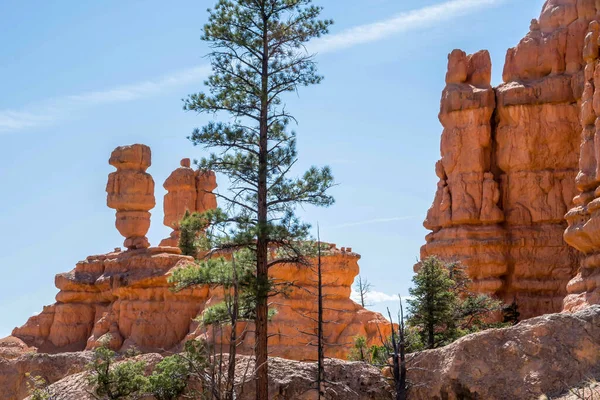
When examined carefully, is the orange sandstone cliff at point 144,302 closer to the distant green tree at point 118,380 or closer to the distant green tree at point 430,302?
the distant green tree at point 430,302

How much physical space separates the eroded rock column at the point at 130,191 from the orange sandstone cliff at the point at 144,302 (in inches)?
2.1

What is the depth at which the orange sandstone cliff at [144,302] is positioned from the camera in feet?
136

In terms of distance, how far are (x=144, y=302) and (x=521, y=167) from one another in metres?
21.0

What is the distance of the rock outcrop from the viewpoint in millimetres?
19422

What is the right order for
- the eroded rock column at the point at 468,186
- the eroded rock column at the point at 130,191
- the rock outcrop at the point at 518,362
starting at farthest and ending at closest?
the eroded rock column at the point at 130,191
the eroded rock column at the point at 468,186
the rock outcrop at the point at 518,362

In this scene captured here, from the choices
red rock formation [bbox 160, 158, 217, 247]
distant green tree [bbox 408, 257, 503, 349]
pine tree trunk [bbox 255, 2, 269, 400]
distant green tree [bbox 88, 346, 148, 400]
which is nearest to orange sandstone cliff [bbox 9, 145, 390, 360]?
distant green tree [bbox 408, 257, 503, 349]

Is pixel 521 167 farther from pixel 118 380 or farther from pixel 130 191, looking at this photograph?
pixel 118 380

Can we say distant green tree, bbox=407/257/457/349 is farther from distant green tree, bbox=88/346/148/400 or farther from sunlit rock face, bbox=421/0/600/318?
sunlit rock face, bbox=421/0/600/318

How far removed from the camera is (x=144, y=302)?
43906 mm

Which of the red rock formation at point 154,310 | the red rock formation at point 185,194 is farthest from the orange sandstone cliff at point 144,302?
the red rock formation at point 185,194

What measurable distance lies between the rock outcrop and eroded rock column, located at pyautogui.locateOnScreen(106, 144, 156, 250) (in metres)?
30.5

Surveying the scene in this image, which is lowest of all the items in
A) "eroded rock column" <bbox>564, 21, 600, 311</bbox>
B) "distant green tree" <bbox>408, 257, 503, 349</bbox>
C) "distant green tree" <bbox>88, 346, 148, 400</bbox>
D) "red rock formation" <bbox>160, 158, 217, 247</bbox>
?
"distant green tree" <bbox>88, 346, 148, 400</bbox>

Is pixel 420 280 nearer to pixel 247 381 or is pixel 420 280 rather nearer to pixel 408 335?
pixel 408 335

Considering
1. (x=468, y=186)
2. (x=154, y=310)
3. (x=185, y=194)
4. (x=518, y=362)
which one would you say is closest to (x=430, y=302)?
(x=518, y=362)
